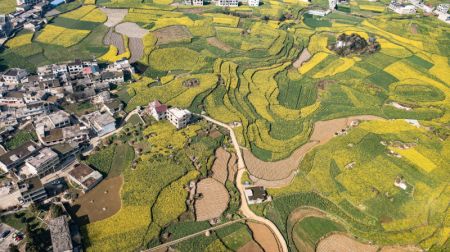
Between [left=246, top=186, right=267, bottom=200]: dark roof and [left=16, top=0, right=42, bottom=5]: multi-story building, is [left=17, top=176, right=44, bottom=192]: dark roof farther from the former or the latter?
[left=16, top=0, right=42, bottom=5]: multi-story building

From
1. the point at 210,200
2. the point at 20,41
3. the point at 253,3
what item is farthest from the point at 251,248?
the point at 253,3

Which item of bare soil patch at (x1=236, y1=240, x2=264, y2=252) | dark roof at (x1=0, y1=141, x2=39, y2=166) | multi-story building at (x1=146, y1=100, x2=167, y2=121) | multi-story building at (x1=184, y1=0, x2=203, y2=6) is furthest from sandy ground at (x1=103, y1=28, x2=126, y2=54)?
bare soil patch at (x1=236, y1=240, x2=264, y2=252)

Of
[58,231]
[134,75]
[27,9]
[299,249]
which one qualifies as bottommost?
[299,249]

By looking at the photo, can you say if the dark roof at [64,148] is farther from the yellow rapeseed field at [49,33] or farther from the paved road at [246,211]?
the yellow rapeseed field at [49,33]

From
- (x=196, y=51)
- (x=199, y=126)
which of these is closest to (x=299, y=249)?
(x=199, y=126)

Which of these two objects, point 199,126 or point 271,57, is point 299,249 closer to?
point 199,126

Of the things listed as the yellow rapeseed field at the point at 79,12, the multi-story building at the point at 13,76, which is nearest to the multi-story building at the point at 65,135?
the multi-story building at the point at 13,76
